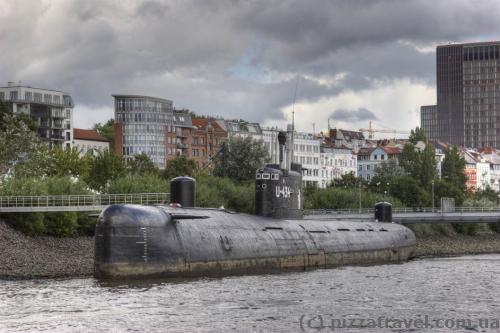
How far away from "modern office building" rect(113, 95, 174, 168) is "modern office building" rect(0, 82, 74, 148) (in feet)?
40.0

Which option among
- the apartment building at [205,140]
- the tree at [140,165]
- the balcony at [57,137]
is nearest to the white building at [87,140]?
the balcony at [57,137]

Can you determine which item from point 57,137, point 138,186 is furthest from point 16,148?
point 57,137

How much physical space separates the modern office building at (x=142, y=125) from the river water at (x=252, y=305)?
446 ft

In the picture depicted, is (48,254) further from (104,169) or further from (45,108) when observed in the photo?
(45,108)

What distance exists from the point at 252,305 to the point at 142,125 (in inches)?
5913

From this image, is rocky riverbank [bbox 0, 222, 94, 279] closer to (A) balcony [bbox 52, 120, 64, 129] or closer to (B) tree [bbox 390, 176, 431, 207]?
(B) tree [bbox 390, 176, 431, 207]

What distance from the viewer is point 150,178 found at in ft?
300

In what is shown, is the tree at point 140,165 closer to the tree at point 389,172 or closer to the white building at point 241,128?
the tree at point 389,172

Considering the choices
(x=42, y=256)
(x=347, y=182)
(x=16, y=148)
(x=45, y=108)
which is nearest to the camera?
(x=42, y=256)

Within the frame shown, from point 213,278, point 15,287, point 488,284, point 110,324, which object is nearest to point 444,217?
point 488,284

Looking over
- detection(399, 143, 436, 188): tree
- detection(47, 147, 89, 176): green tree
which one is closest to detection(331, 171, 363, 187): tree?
detection(399, 143, 436, 188): tree

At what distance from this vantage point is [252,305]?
39938 millimetres

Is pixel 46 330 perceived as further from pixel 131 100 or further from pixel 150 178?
pixel 131 100

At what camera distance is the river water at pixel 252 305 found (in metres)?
35.0
